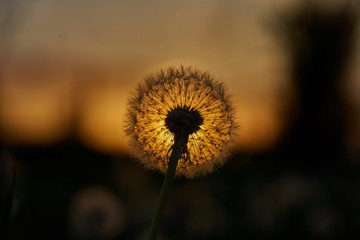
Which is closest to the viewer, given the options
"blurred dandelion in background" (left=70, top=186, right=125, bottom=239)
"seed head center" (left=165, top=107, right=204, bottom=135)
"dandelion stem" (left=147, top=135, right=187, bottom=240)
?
"dandelion stem" (left=147, top=135, right=187, bottom=240)

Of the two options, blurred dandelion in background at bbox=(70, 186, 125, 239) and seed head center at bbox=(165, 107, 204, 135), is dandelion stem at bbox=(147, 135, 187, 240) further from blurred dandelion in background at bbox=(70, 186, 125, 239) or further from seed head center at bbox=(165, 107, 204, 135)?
blurred dandelion in background at bbox=(70, 186, 125, 239)

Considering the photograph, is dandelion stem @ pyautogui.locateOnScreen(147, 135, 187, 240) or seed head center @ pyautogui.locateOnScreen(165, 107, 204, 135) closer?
dandelion stem @ pyautogui.locateOnScreen(147, 135, 187, 240)

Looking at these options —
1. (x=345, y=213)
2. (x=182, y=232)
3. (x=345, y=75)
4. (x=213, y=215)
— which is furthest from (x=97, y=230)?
(x=345, y=75)

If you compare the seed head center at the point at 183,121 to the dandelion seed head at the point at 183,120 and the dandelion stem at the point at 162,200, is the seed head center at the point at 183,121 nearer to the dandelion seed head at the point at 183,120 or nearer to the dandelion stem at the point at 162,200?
the dandelion seed head at the point at 183,120

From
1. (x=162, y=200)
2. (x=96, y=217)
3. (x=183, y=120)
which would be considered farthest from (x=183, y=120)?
(x=96, y=217)

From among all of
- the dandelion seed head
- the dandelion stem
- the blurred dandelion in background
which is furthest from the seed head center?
the blurred dandelion in background

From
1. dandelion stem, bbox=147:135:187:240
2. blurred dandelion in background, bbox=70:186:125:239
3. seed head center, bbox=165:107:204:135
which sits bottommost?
blurred dandelion in background, bbox=70:186:125:239

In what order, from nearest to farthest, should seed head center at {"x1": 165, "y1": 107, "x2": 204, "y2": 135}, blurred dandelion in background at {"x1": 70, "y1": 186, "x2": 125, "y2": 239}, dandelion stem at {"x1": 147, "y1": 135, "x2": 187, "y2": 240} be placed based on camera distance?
dandelion stem at {"x1": 147, "y1": 135, "x2": 187, "y2": 240} → seed head center at {"x1": 165, "y1": 107, "x2": 204, "y2": 135} → blurred dandelion in background at {"x1": 70, "y1": 186, "x2": 125, "y2": 239}

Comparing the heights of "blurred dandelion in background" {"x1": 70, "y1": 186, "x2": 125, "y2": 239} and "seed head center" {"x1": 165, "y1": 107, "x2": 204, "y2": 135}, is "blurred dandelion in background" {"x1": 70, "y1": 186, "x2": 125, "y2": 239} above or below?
below

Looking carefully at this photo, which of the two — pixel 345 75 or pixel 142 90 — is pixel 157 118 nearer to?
pixel 142 90
